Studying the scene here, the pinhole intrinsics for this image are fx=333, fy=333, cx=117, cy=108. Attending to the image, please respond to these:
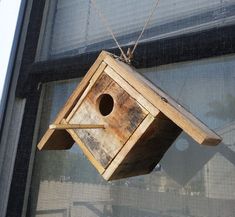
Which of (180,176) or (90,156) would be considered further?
(180,176)

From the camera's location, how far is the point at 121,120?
2.06 feet

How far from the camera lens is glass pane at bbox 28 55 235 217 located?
0.90m

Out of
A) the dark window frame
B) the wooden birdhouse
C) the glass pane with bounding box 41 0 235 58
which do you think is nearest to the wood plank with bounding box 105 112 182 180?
the wooden birdhouse

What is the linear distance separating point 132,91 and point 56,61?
65cm

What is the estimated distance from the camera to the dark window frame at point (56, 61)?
→ 0.93 metres

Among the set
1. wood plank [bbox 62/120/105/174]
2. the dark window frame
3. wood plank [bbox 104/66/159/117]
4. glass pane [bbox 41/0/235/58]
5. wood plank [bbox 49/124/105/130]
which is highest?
glass pane [bbox 41/0/235/58]

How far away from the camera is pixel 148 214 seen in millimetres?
968

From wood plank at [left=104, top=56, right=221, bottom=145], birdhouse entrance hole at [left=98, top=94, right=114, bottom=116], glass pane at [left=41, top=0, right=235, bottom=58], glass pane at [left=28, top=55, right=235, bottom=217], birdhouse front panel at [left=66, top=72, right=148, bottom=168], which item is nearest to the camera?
wood plank at [left=104, top=56, right=221, bottom=145]

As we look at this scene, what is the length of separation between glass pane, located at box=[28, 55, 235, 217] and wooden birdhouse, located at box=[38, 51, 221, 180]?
9.3 inches

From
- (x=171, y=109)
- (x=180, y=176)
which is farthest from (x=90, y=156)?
(x=180, y=176)

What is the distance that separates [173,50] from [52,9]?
657 mm

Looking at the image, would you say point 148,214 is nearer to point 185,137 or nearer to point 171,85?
point 185,137

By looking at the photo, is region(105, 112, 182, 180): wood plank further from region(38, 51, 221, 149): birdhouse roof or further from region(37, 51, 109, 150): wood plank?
region(37, 51, 109, 150): wood plank

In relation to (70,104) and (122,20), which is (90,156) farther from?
(122,20)
